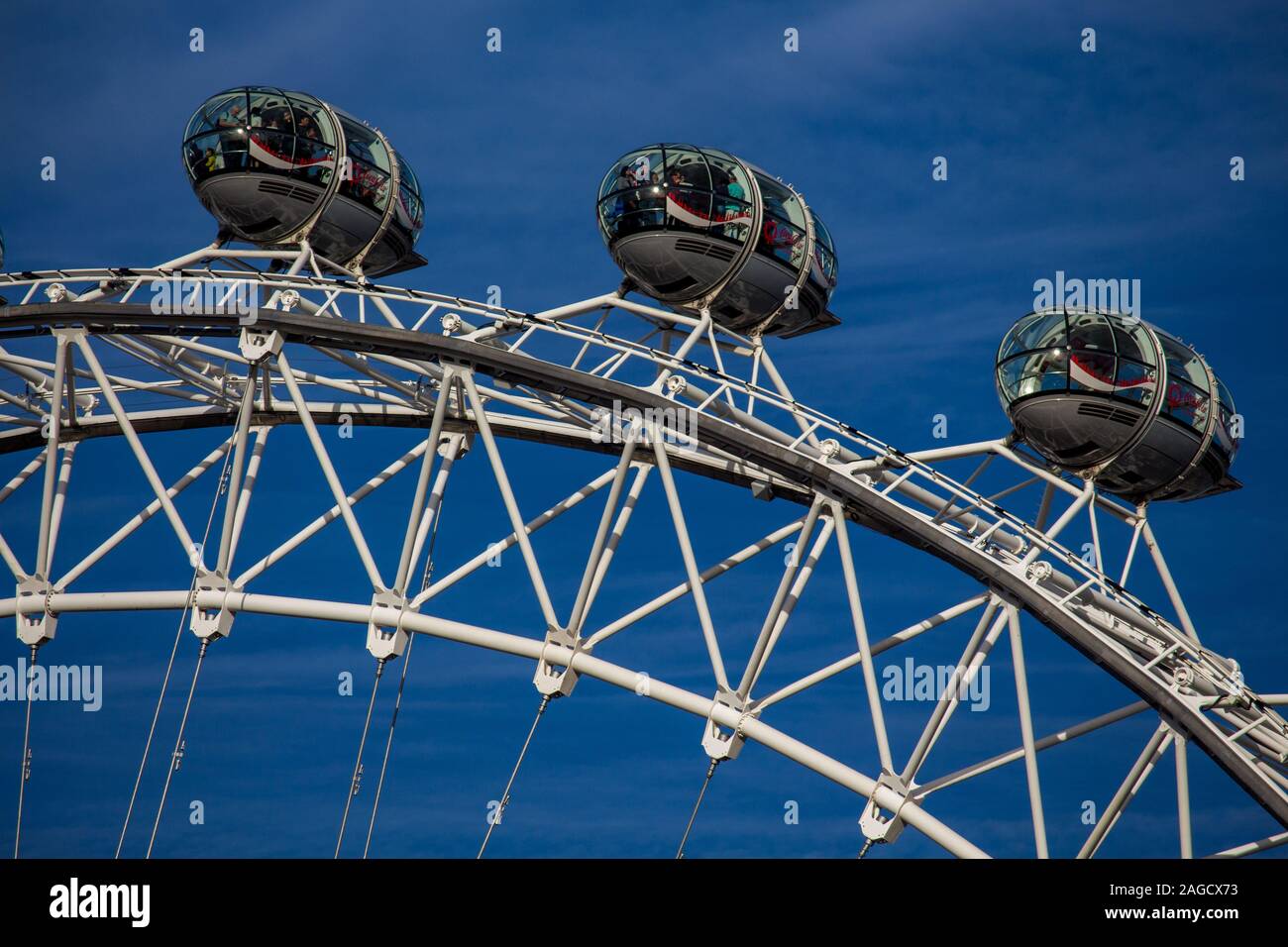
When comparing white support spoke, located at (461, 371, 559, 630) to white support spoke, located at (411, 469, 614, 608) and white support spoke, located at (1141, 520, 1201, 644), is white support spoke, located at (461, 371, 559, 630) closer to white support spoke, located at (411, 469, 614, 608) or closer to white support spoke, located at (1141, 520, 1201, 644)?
white support spoke, located at (411, 469, 614, 608)

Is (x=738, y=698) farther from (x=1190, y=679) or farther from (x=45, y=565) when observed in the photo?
(x=45, y=565)

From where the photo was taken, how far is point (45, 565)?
3641cm

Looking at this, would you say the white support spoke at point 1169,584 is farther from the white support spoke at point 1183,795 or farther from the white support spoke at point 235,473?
the white support spoke at point 235,473

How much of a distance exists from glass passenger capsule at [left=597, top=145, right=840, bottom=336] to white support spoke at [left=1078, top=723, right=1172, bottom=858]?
985cm

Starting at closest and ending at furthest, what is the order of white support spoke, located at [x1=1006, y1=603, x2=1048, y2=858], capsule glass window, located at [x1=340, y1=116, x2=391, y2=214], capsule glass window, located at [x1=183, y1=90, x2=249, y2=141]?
1. white support spoke, located at [x1=1006, y1=603, x2=1048, y2=858]
2. capsule glass window, located at [x1=183, y1=90, x2=249, y2=141]
3. capsule glass window, located at [x1=340, y1=116, x2=391, y2=214]

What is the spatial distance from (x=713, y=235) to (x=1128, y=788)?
38.7ft

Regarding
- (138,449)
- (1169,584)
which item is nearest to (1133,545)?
(1169,584)

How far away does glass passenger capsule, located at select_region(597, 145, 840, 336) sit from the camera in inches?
1339

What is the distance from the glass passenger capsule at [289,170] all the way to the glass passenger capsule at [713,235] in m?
5.00

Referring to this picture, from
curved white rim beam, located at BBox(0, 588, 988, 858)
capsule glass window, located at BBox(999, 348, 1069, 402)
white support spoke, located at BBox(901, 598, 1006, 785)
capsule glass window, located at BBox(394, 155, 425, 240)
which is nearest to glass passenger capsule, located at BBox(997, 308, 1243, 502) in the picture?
capsule glass window, located at BBox(999, 348, 1069, 402)

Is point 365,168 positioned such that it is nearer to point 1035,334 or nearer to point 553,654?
point 553,654

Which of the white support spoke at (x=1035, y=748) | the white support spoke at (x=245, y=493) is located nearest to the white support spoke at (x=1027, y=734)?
the white support spoke at (x=1035, y=748)
